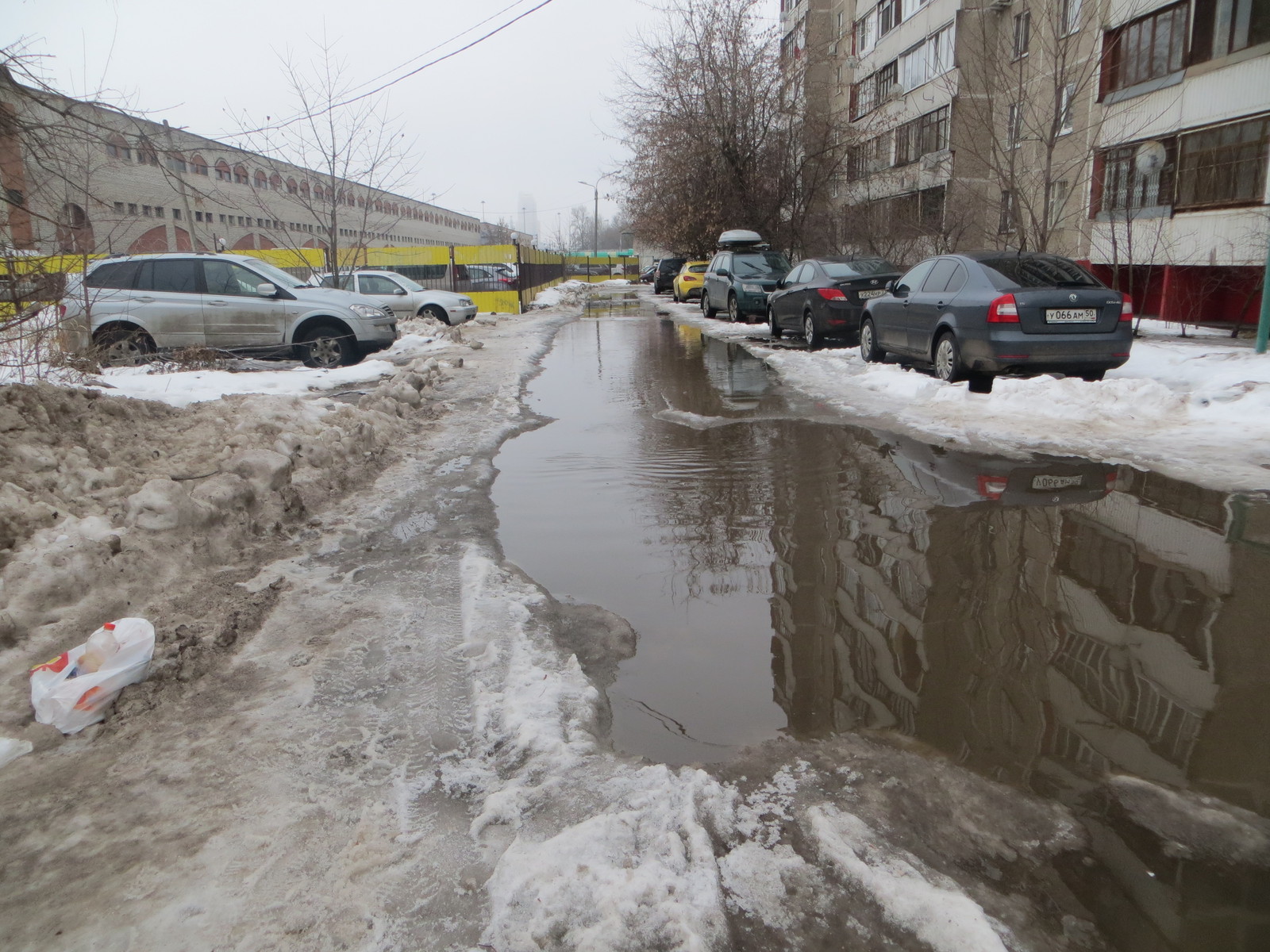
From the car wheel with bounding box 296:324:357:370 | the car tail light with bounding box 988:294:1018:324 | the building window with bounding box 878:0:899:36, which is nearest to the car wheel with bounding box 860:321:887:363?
the car tail light with bounding box 988:294:1018:324

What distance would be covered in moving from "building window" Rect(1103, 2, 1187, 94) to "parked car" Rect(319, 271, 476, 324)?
15.9 meters

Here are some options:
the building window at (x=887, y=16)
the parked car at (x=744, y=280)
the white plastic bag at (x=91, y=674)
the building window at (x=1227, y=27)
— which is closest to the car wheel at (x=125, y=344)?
the white plastic bag at (x=91, y=674)

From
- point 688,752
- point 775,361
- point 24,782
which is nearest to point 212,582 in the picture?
point 24,782

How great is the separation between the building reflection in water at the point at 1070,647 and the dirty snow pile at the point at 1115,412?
36.8 inches

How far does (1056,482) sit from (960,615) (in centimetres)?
273

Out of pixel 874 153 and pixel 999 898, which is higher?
pixel 874 153

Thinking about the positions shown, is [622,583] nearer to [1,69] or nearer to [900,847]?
[900,847]

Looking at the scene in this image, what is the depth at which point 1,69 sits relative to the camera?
5180 mm

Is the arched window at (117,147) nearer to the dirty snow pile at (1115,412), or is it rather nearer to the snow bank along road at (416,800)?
the snow bank along road at (416,800)

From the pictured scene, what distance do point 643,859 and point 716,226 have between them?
99.7ft

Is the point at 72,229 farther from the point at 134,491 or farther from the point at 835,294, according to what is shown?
the point at 835,294

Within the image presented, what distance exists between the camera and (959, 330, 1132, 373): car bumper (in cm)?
867

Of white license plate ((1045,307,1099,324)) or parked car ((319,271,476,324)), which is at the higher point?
parked car ((319,271,476,324))

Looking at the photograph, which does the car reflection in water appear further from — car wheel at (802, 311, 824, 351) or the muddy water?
car wheel at (802, 311, 824, 351)
